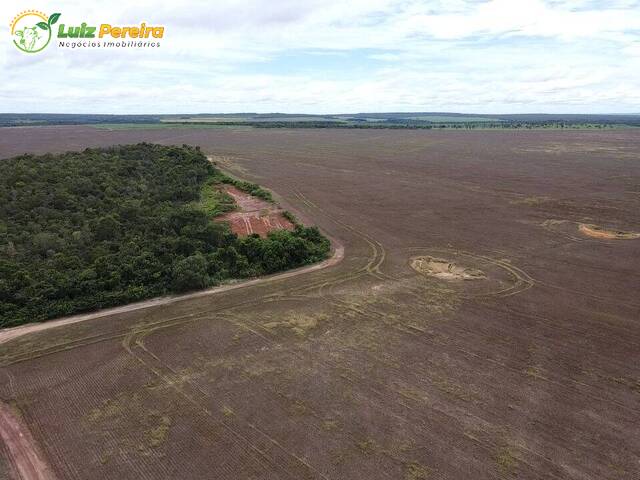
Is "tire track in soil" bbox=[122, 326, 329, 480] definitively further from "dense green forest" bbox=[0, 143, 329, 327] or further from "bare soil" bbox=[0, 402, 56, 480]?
"dense green forest" bbox=[0, 143, 329, 327]

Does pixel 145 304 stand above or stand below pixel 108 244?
below

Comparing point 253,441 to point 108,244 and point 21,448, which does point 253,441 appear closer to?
point 21,448

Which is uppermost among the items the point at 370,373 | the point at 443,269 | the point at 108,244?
the point at 108,244

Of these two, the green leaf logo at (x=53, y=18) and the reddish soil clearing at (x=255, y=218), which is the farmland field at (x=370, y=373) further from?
the green leaf logo at (x=53, y=18)

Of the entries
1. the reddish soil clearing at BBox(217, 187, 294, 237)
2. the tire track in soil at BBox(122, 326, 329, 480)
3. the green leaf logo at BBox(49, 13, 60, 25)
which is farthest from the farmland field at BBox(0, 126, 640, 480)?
the green leaf logo at BBox(49, 13, 60, 25)

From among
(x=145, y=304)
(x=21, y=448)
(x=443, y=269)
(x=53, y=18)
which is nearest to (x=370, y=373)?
(x=21, y=448)

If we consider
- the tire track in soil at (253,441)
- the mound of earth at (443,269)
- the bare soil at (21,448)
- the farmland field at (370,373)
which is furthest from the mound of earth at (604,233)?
the bare soil at (21,448)
